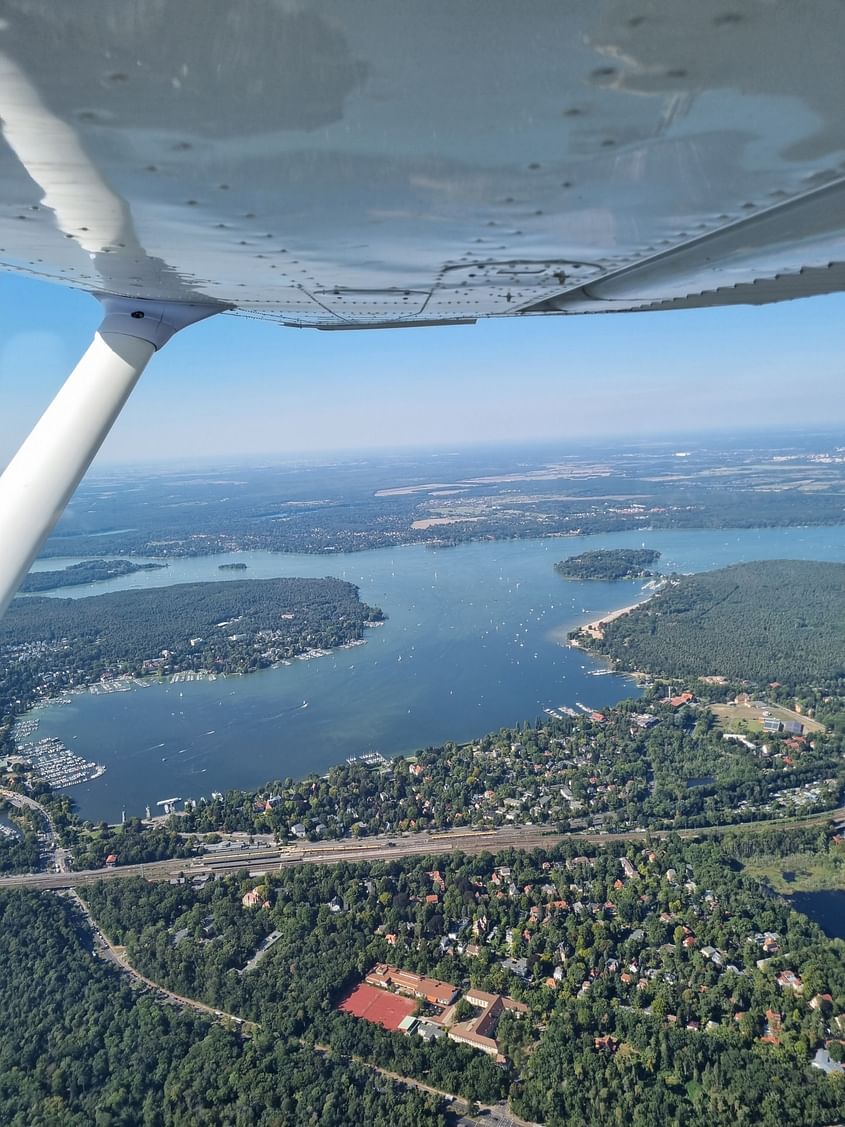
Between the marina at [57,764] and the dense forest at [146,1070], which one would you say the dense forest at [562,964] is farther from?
the marina at [57,764]

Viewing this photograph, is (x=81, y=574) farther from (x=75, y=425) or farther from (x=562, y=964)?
(x=75, y=425)

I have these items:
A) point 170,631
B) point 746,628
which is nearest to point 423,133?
point 746,628

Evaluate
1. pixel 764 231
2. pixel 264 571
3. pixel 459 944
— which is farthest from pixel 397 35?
pixel 264 571

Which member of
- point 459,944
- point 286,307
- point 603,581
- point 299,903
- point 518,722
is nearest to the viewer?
point 286,307

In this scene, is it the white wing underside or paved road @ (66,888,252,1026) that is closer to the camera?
the white wing underside

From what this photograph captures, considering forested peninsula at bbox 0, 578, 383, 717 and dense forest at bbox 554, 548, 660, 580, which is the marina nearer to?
forested peninsula at bbox 0, 578, 383, 717

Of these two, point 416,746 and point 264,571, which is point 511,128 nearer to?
point 416,746

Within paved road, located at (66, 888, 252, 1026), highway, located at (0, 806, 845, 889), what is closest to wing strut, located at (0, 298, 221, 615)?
paved road, located at (66, 888, 252, 1026)
